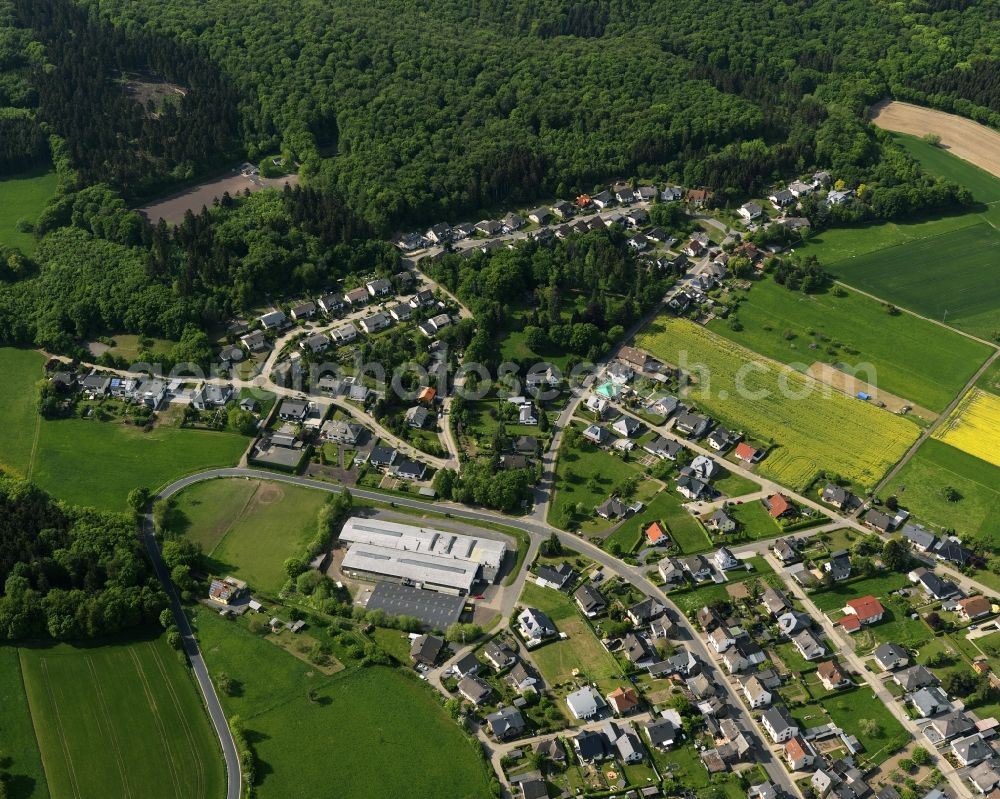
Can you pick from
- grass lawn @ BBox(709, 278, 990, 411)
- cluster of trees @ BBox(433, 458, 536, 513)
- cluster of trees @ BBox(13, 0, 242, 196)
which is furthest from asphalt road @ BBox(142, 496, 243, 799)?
cluster of trees @ BBox(13, 0, 242, 196)

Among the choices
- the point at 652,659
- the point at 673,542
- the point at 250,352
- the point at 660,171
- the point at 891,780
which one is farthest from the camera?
the point at 660,171

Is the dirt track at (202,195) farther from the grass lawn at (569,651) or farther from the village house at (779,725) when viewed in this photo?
the village house at (779,725)

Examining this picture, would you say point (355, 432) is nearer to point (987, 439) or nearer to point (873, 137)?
point (987, 439)

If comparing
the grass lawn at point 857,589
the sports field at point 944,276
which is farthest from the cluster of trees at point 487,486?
the sports field at point 944,276

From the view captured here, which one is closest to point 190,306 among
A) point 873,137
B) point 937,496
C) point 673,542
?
point 673,542

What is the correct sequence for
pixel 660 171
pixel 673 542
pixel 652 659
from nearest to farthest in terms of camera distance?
pixel 652 659 → pixel 673 542 → pixel 660 171

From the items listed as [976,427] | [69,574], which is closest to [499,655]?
[69,574]

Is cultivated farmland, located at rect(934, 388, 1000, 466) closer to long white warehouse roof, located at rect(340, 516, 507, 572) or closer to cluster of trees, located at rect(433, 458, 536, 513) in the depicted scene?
cluster of trees, located at rect(433, 458, 536, 513)
